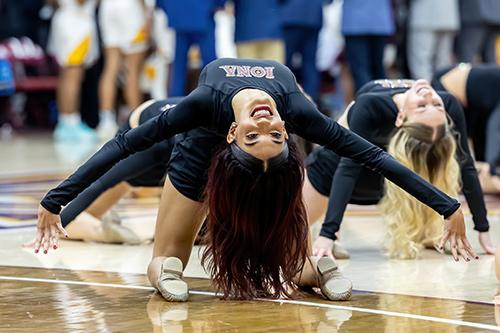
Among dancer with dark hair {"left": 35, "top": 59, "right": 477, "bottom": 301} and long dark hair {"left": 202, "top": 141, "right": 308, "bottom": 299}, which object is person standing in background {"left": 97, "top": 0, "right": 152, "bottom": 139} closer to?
dancer with dark hair {"left": 35, "top": 59, "right": 477, "bottom": 301}

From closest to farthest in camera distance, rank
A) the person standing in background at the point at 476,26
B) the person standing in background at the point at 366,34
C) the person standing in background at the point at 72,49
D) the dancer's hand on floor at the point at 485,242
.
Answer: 1. the dancer's hand on floor at the point at 485,242
2. the person standing in background at the point at 366,34
3. the person standing in background at the point at 476,26
4. the person standing in background at the point at 72,49

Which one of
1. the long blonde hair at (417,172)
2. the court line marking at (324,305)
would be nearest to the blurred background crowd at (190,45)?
the long blonde hair at (417,172)

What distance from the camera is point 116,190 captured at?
5770 millimetres

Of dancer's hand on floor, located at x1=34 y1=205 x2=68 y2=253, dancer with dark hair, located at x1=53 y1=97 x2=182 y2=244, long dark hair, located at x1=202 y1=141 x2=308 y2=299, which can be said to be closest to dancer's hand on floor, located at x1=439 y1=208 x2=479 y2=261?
long dark hair, located at x1=202 y1=141 x2=308 y2=299

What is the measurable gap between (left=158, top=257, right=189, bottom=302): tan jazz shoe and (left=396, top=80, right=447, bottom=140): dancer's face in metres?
1.32

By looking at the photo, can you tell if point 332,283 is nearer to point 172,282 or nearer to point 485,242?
point 172,282

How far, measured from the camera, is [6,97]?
1423cm

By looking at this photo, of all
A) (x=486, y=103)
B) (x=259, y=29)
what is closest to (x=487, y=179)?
(x=486, y=103)

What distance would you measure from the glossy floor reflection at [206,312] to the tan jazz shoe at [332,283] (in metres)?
0.04

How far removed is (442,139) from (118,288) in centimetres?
158

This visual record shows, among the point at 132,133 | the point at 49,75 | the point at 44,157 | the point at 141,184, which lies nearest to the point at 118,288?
the point at 132,133

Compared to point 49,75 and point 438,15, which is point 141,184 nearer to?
point 438,15

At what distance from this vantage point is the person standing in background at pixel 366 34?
33.3 feet

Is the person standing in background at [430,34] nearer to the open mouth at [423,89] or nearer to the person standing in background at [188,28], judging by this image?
the person standing in background at [188,28]
